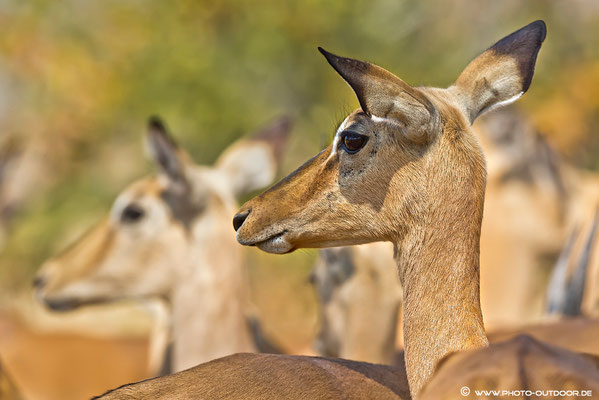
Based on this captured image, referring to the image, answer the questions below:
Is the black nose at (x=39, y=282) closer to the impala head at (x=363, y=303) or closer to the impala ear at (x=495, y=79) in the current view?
the impala head at (x=363, y=303)

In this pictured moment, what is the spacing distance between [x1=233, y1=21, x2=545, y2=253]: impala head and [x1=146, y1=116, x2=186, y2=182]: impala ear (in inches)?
96.7

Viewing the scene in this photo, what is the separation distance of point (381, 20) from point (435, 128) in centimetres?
1237

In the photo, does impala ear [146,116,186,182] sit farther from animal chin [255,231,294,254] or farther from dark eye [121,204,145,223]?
A: animal chin [255,231,294,254]

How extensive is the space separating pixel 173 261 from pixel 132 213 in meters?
0.37

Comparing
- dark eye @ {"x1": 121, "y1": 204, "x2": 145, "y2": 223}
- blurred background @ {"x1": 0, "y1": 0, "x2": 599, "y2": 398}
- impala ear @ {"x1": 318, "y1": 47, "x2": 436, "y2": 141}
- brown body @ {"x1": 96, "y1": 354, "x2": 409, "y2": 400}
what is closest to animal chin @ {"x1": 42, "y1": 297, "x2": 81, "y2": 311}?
dark eye @ {"x1": 121, "y1": 204, "x2": 145, "y2": 223}

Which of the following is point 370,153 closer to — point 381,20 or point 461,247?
point 461,247

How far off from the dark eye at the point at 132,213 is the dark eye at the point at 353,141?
300 centimetres

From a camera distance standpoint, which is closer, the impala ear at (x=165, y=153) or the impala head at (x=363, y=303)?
the impala head at (x=363, y=303)

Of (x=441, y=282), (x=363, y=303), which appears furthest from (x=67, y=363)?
(x=441, y=282)

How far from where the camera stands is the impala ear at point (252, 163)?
252 inches

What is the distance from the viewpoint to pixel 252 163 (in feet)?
21.3

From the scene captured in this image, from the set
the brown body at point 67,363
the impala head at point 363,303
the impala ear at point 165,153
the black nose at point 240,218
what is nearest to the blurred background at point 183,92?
the brown body at point 67,363

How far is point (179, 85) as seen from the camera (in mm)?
13211

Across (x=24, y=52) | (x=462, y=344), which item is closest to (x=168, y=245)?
(x=462, y=344)
